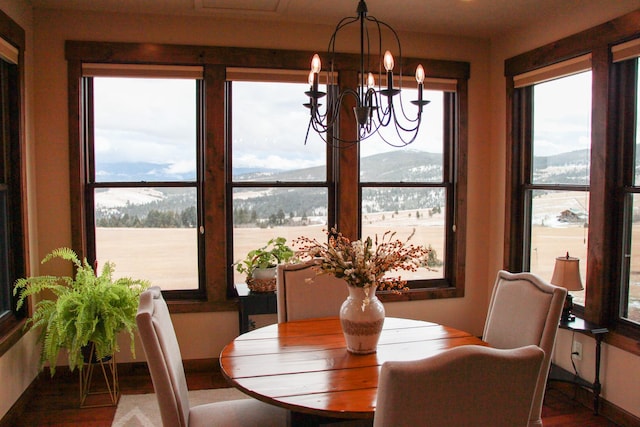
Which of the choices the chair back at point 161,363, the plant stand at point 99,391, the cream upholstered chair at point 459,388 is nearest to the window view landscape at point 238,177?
the plant stand at point 99,391

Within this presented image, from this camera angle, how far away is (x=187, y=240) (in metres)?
3.99

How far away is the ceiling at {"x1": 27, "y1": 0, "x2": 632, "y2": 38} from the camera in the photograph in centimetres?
350

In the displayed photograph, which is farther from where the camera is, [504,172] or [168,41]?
[504,172]

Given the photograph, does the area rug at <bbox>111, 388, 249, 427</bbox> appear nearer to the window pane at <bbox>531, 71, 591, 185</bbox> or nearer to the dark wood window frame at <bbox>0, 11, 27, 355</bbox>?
the dark wood window frame at <bbox>0, 11, 27, 355</bbox>

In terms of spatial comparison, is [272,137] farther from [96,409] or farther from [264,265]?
[96,409]

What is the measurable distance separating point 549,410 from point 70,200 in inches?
135

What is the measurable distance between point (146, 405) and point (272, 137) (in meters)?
2.08

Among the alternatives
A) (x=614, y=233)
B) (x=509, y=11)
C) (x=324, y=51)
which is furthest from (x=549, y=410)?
(x=324, y=51)

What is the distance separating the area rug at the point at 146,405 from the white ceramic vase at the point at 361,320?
1495 millimetres

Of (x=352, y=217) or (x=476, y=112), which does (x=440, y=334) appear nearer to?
(x=352, y=217)

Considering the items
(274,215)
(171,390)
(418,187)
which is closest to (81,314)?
(171,390)

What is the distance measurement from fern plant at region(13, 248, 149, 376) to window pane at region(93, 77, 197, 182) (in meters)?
0.84

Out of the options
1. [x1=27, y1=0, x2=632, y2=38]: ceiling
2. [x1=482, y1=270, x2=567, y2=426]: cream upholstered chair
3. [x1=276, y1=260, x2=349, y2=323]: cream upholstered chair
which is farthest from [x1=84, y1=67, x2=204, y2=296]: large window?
[x1=482, y1=270, x2=567, y2=426]: cream upholstered chair

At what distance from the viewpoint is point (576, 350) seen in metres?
3.46
